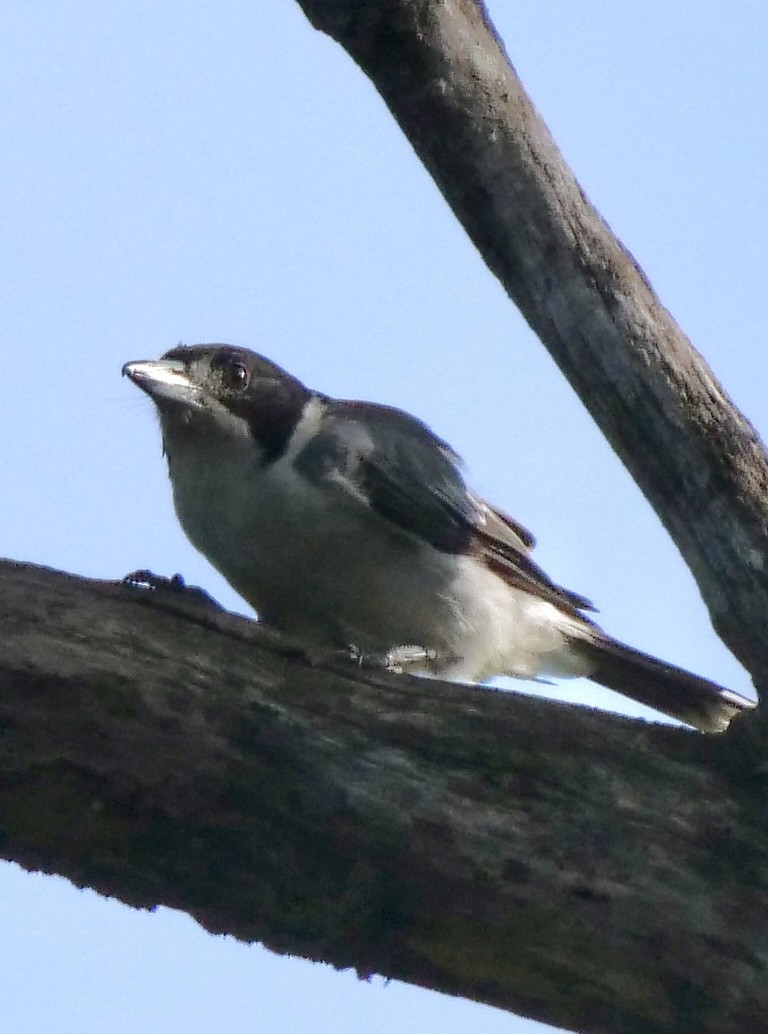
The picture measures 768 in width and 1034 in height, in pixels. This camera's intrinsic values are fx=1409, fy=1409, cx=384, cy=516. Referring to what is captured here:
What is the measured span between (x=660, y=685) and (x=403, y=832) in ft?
8.14

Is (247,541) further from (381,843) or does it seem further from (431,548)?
(381,843)

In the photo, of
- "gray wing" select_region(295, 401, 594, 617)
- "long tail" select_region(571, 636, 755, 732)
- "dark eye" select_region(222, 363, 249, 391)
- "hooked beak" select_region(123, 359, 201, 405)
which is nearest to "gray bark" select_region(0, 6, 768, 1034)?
"hooked beak" select_region(123, 359, 201, 405)

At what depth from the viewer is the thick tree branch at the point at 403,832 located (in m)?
3.32

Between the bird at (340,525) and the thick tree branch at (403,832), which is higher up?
the bird at (340,525)

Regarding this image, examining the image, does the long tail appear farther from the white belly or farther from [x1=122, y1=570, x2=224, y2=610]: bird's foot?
[x1=122, y1=570, x2=224, y2=610]: bird's foot

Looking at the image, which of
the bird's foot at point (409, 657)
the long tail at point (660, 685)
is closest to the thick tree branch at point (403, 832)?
the bird's foot at point (409, 657)

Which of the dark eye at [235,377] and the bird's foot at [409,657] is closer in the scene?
the bird's foot at [409,657]

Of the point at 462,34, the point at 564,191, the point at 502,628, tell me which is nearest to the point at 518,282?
the point at 564,191

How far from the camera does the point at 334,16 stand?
3.59 m

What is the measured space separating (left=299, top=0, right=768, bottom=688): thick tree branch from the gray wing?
64.2 inches

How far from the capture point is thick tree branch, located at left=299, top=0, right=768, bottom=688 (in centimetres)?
358

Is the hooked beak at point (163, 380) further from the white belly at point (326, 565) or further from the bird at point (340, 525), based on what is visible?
the white belly at point (326, 565)

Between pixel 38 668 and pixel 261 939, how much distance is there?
87 cm

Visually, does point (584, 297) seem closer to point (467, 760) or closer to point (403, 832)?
point (467, 760)
